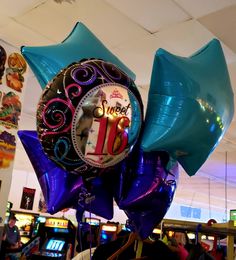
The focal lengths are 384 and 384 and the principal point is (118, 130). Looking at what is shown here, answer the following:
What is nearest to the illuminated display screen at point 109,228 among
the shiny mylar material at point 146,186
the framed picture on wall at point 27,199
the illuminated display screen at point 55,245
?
the illuminated display screen at point 55,245

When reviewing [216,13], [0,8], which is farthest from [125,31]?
[0,8]

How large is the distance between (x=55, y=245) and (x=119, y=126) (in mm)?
6647

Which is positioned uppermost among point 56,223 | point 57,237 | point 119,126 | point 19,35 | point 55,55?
point 19,35

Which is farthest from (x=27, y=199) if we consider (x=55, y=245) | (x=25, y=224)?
(x=55, y=245)

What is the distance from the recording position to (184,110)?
49.6 inches

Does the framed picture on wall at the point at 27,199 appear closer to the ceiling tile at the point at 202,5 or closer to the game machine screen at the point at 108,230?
the game machine screen at the point at 108,230

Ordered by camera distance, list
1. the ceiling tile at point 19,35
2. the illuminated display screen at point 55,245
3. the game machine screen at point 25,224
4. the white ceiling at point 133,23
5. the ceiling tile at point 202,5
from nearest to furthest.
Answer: the ceiling tile at point 202,5 < the white ceiling at point 133,23 < the ceiling tile at point 19,35 < the illuminated display screen at point 55,245 < the game machine screen at point 25,224

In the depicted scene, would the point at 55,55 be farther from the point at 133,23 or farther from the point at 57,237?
the point at 57,237

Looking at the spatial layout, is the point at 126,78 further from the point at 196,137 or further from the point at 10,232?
the point at 10,232

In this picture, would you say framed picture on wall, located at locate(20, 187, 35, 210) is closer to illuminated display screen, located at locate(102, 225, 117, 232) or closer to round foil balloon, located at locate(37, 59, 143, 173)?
illuminated display screen, located at locate(102, 225, 117, 232)

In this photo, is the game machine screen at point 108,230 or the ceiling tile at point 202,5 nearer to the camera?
the ceiling tile at point 202,5

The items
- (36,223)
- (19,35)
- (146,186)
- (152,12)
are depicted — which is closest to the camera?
(146,186)

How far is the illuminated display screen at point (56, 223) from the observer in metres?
8.05

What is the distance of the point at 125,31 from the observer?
118 inches
